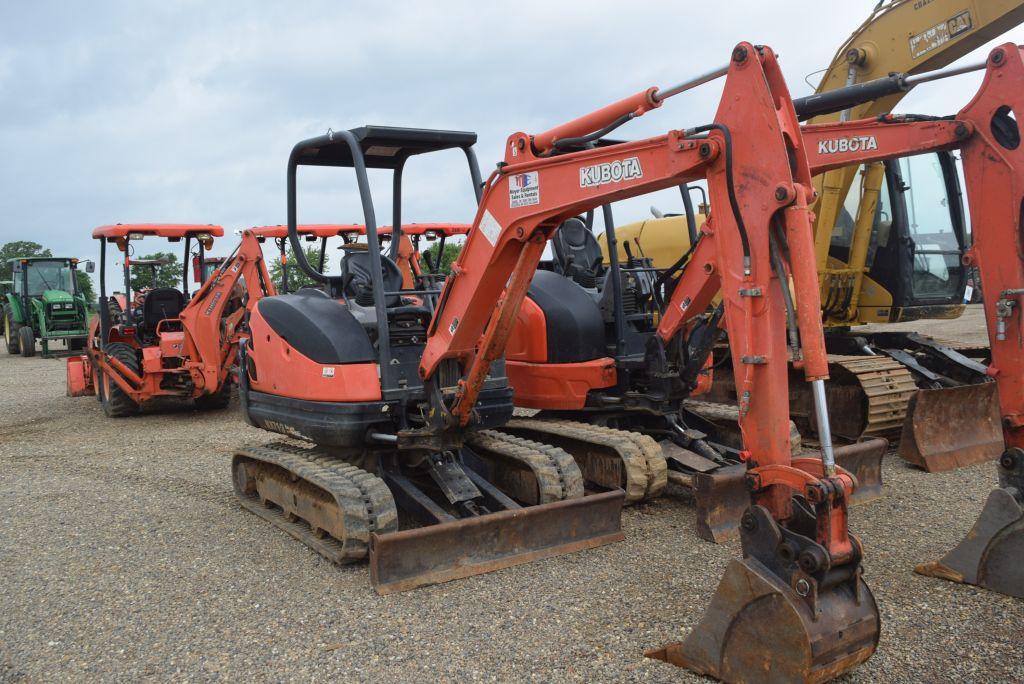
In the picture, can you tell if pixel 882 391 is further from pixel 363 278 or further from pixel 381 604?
pixel 381 604

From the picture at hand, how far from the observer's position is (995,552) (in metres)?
4.37

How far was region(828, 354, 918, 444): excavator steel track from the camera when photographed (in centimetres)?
749

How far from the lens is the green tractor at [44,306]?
2095cm

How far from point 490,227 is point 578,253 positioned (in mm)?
2749

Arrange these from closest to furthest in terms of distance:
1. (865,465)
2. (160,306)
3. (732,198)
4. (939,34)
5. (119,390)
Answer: (732,198), (865,465), (939,34), (119,390), (160,306)

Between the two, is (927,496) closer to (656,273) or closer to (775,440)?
(656,273)

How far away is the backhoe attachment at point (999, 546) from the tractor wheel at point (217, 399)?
346 inches

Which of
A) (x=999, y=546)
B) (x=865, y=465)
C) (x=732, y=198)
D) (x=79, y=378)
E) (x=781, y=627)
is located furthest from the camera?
(x=79, y=378)

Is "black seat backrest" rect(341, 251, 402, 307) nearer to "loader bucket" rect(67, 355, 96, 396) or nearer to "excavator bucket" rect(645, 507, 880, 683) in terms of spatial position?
"excavator bucket" rect(645, 507, 880, 683)

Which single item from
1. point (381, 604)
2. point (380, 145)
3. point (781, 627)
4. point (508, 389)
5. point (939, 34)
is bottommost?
point (381, 604)

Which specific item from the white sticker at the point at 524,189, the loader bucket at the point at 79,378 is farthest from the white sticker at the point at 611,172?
the loader bucket at the point at 79,378

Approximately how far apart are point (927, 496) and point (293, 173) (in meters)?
5.02

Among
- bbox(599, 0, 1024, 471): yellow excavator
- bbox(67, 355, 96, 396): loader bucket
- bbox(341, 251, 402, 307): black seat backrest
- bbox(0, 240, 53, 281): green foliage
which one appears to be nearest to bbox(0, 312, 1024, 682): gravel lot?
bbox(599, 0, 1024, 471): yellow excavator

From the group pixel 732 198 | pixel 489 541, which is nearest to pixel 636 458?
pixel 489 541
